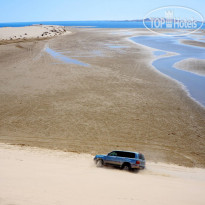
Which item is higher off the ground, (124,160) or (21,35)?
(21,35)

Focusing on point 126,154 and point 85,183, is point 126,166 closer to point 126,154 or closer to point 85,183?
point 126,154

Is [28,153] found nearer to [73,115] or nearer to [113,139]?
[113,139]

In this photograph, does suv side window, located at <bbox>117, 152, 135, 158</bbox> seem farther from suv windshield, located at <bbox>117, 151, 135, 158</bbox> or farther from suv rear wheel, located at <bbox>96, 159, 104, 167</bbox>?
suv rear wheel, located at <bbox>96, 159, 104, 167</bbox>

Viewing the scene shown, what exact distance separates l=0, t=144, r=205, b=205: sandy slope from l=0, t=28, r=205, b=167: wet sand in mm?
2125

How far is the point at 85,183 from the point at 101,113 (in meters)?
10.5

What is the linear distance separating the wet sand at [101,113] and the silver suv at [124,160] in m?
1.81

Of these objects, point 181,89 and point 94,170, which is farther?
point 181,89

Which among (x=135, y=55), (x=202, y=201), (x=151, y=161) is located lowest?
(x=151, y=161)

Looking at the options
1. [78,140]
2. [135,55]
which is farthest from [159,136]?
[135,55]

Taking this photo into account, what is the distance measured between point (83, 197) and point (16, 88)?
19.9 metres

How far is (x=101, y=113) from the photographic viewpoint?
63.5 feet

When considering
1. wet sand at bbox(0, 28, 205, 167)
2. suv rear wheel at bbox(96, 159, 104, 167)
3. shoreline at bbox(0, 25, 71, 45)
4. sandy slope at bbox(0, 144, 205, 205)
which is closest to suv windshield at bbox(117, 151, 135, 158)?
sandy slope at bbox(0, 144, 205, 205)

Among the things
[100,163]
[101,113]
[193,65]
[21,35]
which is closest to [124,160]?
[100,163]

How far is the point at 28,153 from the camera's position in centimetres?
1302
